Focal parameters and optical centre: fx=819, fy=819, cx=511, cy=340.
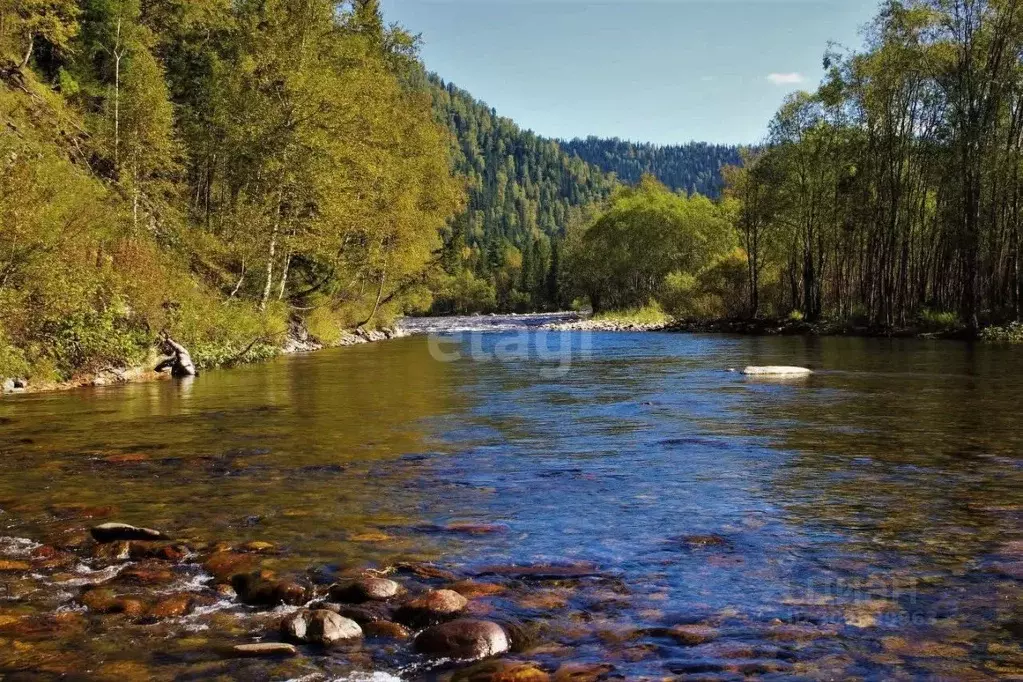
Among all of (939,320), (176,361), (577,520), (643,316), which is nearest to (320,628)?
(577,520)

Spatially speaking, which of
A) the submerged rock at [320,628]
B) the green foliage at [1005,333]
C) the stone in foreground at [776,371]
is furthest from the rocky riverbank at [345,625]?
the green foliage at [1005,333]

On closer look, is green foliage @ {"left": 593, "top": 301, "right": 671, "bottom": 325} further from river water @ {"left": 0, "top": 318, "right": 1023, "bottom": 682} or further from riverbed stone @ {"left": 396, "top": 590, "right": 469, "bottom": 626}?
riverbed stone @ {"left": 396, "top": 590, "right": 469, "bottom": 626}

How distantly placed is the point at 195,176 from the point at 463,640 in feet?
123

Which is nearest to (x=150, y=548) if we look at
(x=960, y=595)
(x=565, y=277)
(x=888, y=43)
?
(x=960, y=595)

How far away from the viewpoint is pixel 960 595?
5512mm

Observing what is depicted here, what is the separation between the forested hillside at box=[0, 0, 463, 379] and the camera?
19188 millimetres

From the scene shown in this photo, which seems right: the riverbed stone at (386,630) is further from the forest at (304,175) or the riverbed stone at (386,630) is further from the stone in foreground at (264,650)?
the forest at (304,175)

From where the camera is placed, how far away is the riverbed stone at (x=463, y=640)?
473 cm

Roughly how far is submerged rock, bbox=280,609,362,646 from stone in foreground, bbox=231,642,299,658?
17 cm

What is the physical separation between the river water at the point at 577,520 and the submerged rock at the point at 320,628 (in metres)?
0.15

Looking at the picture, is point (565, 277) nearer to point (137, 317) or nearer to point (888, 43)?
point (888, 43)

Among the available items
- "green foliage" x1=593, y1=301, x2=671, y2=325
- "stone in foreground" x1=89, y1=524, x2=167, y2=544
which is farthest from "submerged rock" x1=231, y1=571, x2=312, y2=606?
"green foliage" x1=593, y1=301, x2=671, y2=325

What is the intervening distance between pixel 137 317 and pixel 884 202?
42.5 m

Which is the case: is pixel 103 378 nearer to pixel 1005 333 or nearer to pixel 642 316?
pixel 1005 333
